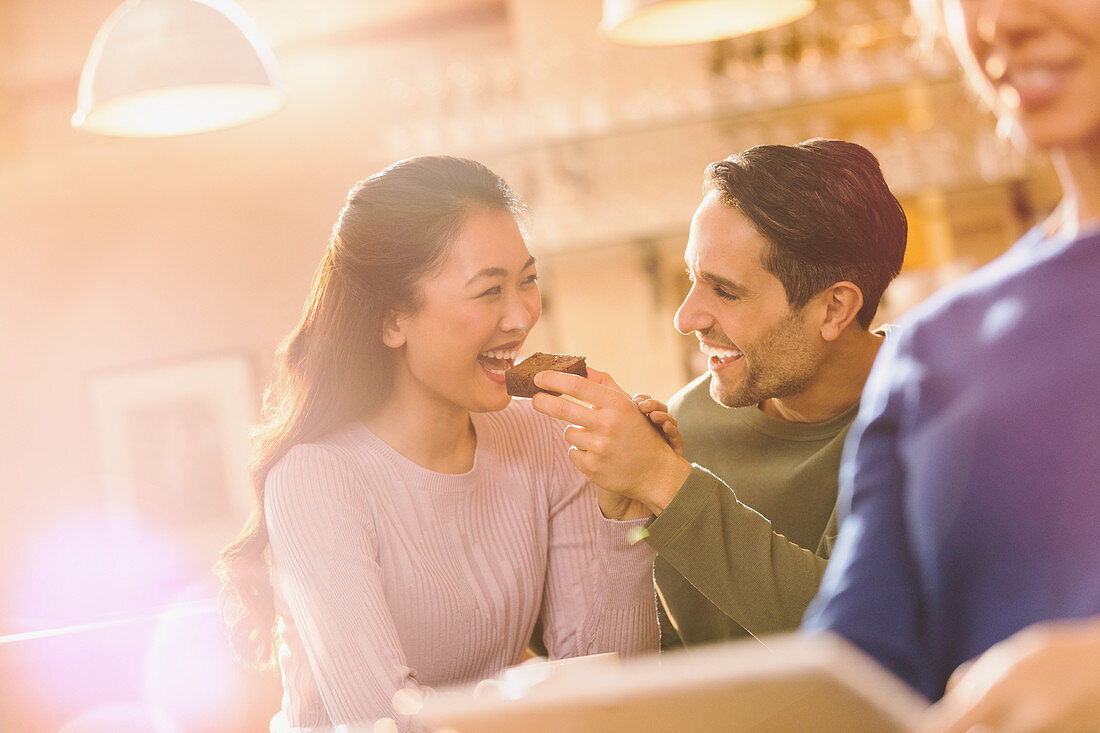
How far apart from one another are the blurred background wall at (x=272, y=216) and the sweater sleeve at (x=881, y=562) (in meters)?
1.47

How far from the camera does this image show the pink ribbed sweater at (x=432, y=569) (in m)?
1.60

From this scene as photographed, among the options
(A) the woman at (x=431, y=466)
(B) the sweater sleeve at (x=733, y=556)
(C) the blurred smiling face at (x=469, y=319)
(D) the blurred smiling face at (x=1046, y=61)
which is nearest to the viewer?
(D) the blurred smiling face at (x=1046, y=61)

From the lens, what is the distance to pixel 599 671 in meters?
0.74

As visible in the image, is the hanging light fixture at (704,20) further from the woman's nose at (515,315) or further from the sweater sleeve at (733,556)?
the sweater sleeve at (733,556)

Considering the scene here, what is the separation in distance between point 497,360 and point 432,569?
1.32 ft

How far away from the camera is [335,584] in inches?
63.3

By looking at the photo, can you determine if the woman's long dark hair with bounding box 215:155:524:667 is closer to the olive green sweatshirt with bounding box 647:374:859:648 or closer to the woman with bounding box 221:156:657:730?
the woman with bounding box 221:156:657:730

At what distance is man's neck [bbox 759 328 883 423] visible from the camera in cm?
192

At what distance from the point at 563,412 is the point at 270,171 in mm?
4539

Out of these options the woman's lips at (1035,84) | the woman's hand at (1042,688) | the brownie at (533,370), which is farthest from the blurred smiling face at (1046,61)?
the brownie at (533,370)

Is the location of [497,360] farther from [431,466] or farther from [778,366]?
[778,366]

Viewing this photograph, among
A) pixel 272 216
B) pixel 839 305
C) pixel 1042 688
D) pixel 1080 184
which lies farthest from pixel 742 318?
pixel 272 216

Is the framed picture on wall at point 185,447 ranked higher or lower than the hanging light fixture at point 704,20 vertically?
lower

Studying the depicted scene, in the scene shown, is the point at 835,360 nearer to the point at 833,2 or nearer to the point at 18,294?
the point at 833,2
